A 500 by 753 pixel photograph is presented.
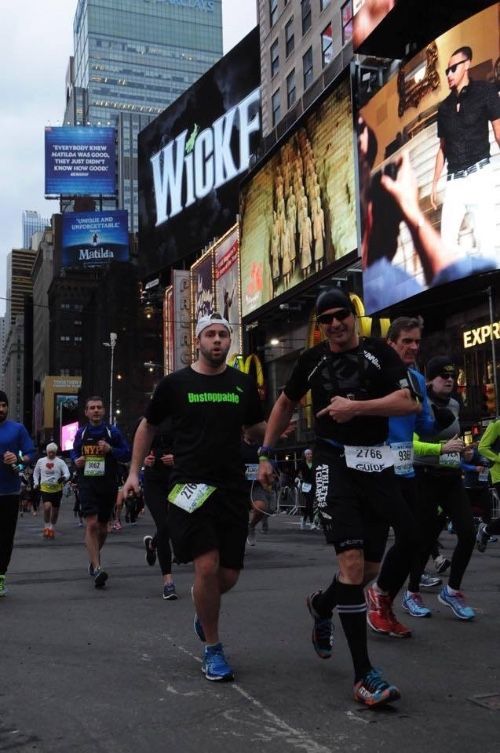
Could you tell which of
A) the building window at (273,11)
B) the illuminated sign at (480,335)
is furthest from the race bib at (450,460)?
the building window at (273,11)

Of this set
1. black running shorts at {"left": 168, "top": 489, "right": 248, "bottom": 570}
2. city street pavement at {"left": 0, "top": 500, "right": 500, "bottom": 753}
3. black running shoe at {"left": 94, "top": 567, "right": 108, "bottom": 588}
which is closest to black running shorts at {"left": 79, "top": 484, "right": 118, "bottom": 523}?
black running shoe at {"left": 94, "top": 567, "right": 108, "bottom": 588}

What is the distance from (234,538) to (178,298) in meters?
53.3

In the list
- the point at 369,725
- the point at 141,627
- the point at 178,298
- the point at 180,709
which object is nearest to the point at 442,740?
the point at 369,725

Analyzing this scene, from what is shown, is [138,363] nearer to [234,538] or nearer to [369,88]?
[369,88]

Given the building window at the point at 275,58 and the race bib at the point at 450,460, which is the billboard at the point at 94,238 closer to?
the building window at the point at 275,58

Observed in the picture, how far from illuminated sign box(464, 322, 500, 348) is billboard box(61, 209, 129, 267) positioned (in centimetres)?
8215

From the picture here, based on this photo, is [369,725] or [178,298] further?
[178,298]

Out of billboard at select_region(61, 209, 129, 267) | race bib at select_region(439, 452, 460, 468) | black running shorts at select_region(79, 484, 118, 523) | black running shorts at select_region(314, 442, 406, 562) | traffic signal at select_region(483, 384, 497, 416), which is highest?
billboard at select_region(61, 209, 129, 267)

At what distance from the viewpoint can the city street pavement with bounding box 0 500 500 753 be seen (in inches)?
131

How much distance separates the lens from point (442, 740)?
327 cm

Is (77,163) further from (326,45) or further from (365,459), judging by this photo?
(365,459)

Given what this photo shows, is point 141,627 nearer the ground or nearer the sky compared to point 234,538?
nearer the ground

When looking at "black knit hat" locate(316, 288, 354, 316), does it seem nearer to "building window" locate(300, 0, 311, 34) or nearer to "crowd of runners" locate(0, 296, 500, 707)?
"crowd of runners" locate(0, 296, 500, 707)

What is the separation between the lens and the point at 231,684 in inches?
164
